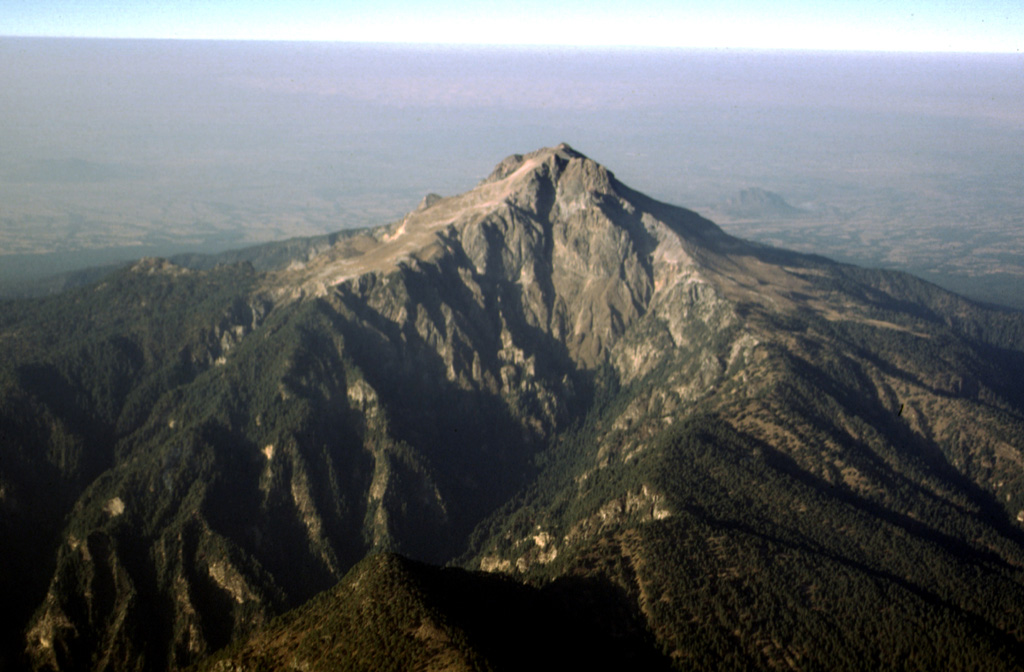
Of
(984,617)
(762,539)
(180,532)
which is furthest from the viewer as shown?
(180,532)

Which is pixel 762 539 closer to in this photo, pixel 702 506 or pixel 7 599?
pixel 702 506

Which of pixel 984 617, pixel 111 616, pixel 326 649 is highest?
pixel 326 649

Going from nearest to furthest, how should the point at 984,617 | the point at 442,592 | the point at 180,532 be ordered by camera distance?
the point at 442,592 < the point at 984,617 < the point at 180,532

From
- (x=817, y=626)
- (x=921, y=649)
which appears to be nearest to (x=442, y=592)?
(x=817, y=626)

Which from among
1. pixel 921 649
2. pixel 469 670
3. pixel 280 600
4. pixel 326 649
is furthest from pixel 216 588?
pixel 921 649

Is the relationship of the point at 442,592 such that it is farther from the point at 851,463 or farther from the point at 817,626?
the point at 851,463

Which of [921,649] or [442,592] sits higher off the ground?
[442,592]

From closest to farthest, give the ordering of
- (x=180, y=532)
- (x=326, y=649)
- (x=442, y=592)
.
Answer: (x=326, y=649) < (x=442, y=592) < (x=180, y=532)

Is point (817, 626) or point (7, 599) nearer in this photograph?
point (817, 626)

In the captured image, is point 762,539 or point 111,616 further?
point 111,616
